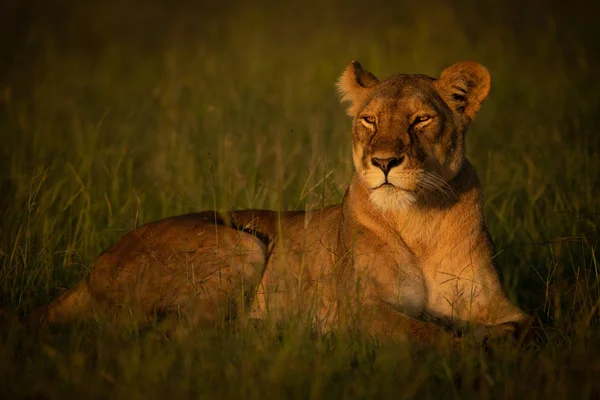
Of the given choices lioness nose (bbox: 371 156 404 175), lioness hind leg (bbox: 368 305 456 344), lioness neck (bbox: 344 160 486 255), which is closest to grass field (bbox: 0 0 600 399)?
lioness hind leg (bbox: 368 305 456 344)

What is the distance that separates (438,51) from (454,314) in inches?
294

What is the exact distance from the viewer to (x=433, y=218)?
4.82m

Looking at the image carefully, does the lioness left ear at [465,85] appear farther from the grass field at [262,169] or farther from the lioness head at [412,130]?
the grass field at [262,169]

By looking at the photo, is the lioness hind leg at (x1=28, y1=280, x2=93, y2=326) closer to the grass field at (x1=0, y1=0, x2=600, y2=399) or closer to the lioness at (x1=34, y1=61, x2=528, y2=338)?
the lioness at (x1=34, y1=61, x2=528, y2=338)

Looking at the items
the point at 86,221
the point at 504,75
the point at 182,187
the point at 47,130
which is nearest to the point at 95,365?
the point at 86,221

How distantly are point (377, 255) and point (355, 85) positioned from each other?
1.05 metres

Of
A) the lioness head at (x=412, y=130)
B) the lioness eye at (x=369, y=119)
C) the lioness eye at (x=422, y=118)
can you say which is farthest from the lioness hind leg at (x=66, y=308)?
the lioness eye at (x=422, y=118)

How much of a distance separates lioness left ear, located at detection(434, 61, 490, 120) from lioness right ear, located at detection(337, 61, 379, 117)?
1.51ft

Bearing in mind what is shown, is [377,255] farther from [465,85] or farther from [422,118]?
[465,85]

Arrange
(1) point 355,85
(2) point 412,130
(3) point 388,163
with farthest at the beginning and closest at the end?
(1) point 355,85
(2) point 412,130
(3) point 388,163

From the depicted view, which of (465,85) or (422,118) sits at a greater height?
(465,85)

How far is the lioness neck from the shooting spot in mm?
4809

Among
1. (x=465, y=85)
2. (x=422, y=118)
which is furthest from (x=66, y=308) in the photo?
(x=465, y=85)

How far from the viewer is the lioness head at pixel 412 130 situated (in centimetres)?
447
